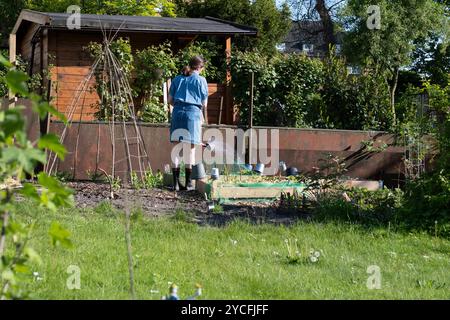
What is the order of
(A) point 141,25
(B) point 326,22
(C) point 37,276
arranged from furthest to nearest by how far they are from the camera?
(B) point 326,22 < (A) point 141,25 < (C) point 37,276

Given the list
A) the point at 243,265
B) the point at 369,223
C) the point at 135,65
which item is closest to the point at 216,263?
the point at 243,265

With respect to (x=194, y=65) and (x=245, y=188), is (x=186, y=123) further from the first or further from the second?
(x=245, y=188)

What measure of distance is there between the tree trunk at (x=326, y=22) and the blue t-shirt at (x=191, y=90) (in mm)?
23184

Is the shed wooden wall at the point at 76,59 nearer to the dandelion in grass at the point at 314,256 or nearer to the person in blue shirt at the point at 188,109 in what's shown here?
the person in blue shirt at the point at 188,109

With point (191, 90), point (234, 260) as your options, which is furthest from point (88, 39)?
point (234, 260)

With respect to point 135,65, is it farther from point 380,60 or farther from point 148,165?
point 380,60

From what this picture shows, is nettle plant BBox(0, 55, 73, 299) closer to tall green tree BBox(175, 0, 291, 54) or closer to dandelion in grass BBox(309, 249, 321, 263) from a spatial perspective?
dandelion in grass BBox(309, 249, 321, 263)

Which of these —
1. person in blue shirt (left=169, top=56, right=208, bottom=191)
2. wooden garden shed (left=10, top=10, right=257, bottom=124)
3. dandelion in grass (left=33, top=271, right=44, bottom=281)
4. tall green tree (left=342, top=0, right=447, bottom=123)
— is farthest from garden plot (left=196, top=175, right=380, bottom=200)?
tall green tree (left=342, top=0, right=447, bottom=123)

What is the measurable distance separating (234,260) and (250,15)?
67.7 ft

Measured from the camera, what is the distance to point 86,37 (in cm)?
1694

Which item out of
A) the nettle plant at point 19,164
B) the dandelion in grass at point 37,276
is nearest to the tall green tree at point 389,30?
the dandelion in grass at point 37,276

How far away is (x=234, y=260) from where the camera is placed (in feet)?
17.7

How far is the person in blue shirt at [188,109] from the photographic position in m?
9.12
